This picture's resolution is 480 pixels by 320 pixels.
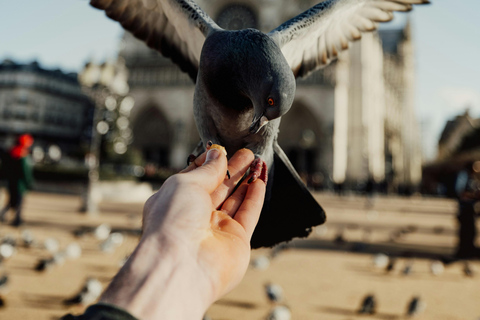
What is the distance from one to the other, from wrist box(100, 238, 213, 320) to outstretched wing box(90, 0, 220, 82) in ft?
4.75

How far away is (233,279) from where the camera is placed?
1357mm

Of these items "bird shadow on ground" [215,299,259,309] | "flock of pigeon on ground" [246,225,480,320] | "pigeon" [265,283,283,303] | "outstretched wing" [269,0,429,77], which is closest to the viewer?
"outstretched wing" [269,0,429,77]

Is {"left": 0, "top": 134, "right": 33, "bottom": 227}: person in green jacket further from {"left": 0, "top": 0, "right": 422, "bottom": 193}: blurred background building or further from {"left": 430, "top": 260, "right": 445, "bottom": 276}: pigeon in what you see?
{"left": 0, "top": 0, "right": 422, "bottom": 193}: blurred background building

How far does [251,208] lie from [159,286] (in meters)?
0.71

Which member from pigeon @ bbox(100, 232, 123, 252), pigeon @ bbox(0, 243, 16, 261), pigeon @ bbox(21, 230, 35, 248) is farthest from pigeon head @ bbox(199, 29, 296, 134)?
pigeon @ bbox(21, 230, 35, 248)

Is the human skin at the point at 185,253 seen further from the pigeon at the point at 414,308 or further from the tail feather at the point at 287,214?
the pigeon at the point at 414,308

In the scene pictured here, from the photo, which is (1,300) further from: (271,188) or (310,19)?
(310,19)

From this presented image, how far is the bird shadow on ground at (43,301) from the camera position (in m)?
4.08

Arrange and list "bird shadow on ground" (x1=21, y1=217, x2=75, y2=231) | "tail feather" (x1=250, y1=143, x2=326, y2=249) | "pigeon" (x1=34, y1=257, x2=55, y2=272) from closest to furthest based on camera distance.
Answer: "tail feather" (x1=250, y1=143, x2=326, y2=249), "pigeon" (x1=34, y1=257, x2=55, y2=272), "bird shadow on ground" (x1=21, y1=217, x2=75, y2=231)

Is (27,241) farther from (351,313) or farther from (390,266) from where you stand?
(390,266)

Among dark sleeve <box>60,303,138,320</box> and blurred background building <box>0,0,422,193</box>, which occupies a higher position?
dark sleeve <box>60,303,138,320</box>

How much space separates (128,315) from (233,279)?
0.51 metres

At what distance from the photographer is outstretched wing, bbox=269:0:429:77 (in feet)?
7.15

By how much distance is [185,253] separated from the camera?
1.19 metres
